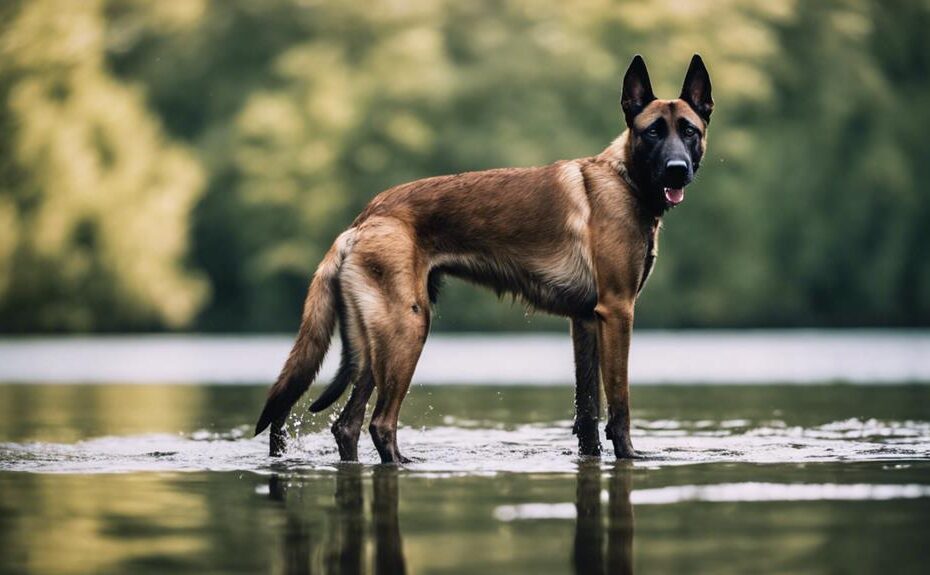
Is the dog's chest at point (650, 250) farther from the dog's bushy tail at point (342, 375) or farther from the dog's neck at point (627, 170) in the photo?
the dog's bushy tail at point (342, 375)

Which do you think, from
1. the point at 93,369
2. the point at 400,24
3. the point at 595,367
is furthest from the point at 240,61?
the point at 595,367

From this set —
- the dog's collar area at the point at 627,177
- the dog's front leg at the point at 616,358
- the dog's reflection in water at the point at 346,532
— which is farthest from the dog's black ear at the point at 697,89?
the dog's reflection in water at the point at 346,532

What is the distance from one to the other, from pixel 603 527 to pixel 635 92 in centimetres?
371

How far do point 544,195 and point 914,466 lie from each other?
244 cm

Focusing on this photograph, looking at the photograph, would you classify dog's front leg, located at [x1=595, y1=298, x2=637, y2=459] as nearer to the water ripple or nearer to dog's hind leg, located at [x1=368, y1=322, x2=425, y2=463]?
the water ripple

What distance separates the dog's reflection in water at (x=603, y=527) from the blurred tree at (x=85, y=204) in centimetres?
3110

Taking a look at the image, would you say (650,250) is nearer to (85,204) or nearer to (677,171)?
(677,171)

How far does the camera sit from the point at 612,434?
27.7 feet

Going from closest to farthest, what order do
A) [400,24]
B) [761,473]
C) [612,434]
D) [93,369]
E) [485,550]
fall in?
1. [485,550]
2. [761,473]
3. [612,434]
4. [93,369]
5. [400,24]

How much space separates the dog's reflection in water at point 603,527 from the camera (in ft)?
15.3

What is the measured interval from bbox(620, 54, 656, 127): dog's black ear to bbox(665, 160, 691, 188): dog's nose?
0.45 metres

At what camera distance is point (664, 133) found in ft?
27.7

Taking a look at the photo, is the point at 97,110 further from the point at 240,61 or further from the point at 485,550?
the point at 485,550

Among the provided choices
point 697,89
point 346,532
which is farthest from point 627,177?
point 346,532
